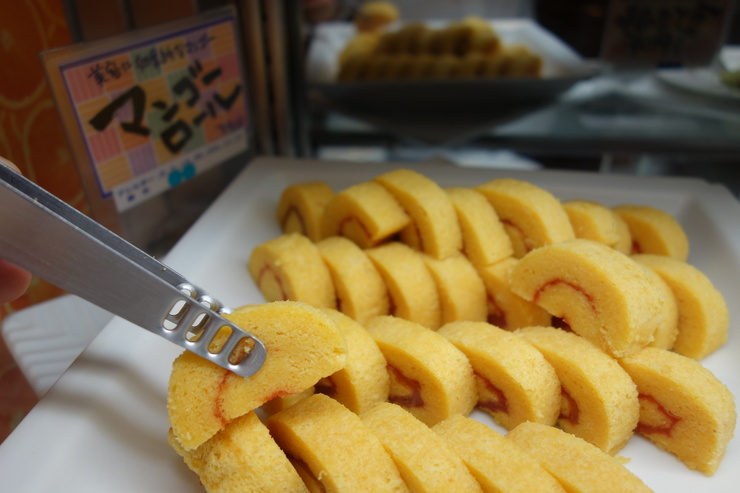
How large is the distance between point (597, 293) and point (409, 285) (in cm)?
47

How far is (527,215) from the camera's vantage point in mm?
1547

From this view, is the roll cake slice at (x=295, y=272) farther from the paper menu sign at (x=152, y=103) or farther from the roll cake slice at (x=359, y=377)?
the paper menu sign at (x=152, y=103)

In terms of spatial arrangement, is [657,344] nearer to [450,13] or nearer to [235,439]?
[235,439]

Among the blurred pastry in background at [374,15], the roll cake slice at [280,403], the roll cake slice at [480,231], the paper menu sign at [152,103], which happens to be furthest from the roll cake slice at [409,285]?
the blurred pastry in background at [374,15]

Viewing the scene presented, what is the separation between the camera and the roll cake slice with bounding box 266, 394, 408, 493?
1.01m

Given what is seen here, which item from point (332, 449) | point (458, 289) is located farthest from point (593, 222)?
point (332, 449)

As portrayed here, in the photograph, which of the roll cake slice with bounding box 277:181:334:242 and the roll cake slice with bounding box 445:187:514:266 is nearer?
the roll cake slice with bounding box 445:187:514:266

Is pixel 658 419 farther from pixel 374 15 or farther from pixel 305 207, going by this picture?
pixel 374 15

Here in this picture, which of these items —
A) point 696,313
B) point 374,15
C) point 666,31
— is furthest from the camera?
point 374,15

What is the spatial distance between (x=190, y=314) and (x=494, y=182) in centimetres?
103

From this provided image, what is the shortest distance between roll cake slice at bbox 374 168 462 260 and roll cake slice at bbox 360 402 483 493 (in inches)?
22.3

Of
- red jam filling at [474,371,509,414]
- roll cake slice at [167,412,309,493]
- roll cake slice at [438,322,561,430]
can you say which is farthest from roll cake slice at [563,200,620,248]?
roll cake slice at [167,412,309,493]

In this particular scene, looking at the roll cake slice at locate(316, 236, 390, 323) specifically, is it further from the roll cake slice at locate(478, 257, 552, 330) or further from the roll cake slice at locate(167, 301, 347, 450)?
the roll cake slice at locate(167, 301, 347, 450)

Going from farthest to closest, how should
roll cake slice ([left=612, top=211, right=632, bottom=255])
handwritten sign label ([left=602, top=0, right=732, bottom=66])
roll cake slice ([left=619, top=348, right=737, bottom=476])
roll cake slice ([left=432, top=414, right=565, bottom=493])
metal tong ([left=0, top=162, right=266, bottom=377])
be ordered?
handwritten sign label ([left=602, top=0, right=732, bottom=66])
roll cake slice ([left=612, top=211, right=632, bottom=255])
roll cake slice ([left=619, top=348, right=737, bottom=476])
roll cake slice ([left=432, top=414, right=565, bottom=493])
metal tong ([left=0, top=162, right=266, bottom=377])
